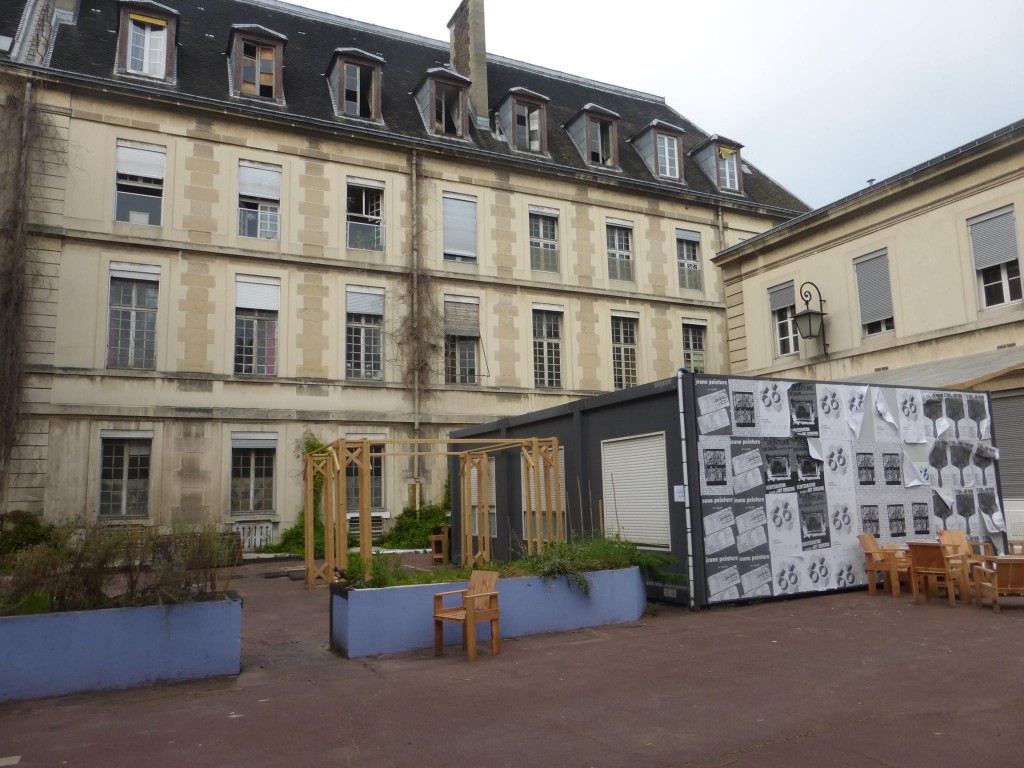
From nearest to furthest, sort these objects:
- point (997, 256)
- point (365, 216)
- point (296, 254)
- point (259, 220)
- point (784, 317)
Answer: point (997, 256) < point (784, 317) < point (259, 220) < point (296, 254) < point (365, 216)

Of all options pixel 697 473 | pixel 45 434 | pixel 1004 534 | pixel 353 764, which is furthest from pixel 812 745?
pixel 45 434

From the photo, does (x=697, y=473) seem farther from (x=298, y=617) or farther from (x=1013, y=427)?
(x=1013, y=427)

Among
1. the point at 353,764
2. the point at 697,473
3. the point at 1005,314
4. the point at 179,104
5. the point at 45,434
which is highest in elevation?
the point at 179,104

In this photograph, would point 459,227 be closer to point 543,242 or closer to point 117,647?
point 543,242

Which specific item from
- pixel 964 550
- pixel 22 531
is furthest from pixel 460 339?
pixel 964 550

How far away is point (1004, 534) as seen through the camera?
13305 millimetres

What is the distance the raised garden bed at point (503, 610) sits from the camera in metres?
8.20

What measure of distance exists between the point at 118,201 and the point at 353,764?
17391 millimetres

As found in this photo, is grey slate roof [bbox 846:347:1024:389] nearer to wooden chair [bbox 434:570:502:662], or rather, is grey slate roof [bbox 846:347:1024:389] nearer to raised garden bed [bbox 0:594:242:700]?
wooden chair [bbox 434:570:502:662]

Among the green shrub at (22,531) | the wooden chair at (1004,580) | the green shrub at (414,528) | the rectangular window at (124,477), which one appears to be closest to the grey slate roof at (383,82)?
the rectangular window at (124,477)

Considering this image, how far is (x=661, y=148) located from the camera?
2691 centimetres

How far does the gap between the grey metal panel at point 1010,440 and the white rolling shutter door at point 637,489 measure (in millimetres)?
7065

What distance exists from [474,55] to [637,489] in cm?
1797

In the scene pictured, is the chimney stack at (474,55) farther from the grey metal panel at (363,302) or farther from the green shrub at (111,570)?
the green shrub at (111,570)
